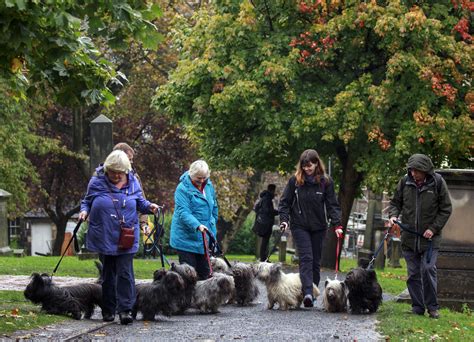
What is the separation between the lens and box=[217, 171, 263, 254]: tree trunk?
47000 mm

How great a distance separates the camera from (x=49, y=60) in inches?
508

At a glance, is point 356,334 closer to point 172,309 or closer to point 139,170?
point 172,309

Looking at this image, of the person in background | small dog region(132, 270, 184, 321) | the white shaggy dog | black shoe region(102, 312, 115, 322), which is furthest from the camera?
the person in background

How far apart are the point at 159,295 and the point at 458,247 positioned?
4928mm

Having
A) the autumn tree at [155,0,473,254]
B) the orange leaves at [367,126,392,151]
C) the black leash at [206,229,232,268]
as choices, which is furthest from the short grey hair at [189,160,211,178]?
the orange leaves at [367,126,392,151]

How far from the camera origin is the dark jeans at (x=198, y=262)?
15273mm

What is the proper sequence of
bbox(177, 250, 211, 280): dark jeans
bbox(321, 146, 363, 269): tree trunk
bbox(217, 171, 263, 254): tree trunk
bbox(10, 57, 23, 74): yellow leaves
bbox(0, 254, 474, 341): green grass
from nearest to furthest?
bbox(0, 254, 474, 341): green grass → bbox(10, 57, 23, 74): yellow leaves → bbox(177, 250, 211, 280): dark jeans → bbox(321, 146, 363, 269): tree trunk → bbox(217, 171, 263, 254): tree trunk

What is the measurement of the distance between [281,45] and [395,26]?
3.32 meters

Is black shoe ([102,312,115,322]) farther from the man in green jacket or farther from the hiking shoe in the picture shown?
the man in green jacket

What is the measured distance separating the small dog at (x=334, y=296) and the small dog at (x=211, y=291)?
52.3 inches

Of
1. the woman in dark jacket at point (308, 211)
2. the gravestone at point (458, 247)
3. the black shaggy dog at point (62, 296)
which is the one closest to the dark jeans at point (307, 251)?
the woman in dark jacket at point (308, 211)

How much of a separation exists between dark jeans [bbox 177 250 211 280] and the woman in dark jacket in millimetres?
1191

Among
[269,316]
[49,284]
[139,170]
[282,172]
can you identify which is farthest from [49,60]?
[139,170]

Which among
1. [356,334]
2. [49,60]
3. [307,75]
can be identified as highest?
[307,75]
